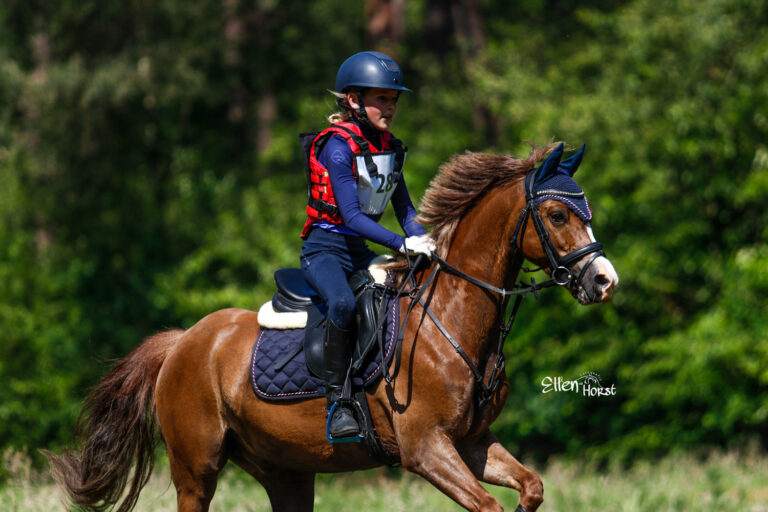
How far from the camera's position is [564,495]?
9664mm

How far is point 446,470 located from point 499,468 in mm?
409

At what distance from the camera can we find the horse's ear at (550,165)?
501 cm

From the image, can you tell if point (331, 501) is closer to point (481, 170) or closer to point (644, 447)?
point (481, 170)

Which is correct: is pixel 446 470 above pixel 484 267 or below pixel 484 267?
below

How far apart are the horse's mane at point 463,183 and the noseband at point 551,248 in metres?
0.21

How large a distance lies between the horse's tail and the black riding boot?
187 centimetres

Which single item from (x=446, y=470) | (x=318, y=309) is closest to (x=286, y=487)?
(x=318, y=309)

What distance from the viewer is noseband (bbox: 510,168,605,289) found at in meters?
4.79

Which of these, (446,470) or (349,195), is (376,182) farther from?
(446,470)

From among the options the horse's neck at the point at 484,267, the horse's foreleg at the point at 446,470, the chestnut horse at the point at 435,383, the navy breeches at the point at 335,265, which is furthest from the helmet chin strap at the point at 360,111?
the horse's foreleg at the point at 446,470

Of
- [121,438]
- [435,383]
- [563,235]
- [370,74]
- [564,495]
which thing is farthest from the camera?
[564,495]

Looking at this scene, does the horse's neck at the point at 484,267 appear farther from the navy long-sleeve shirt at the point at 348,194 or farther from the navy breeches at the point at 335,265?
the navy breeches at the point at 335,265

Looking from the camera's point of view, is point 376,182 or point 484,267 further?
point 376,182

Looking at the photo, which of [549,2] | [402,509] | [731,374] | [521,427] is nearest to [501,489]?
[402,509]
